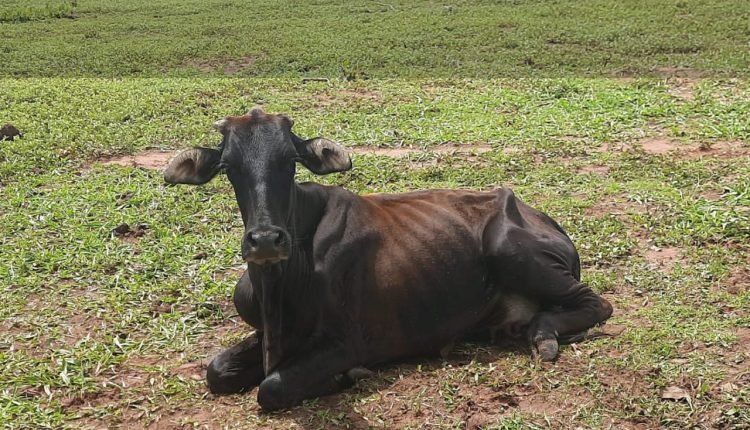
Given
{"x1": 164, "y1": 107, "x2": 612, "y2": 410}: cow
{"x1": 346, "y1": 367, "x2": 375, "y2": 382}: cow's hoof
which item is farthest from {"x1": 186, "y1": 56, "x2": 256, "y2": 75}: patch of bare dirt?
{"x1": 346, "y1": 367, "x2": 375, "y2": 382}: cow's hoof

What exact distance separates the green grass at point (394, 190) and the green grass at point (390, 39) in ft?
6.78

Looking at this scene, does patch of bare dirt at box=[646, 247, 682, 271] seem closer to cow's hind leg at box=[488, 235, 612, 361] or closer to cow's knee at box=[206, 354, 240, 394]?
cow's hind leg at box=[488, 235, 612, 361]

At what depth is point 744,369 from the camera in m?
5.20

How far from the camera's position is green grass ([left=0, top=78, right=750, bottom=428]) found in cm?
524

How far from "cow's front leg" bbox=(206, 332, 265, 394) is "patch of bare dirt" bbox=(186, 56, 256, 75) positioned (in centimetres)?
1015

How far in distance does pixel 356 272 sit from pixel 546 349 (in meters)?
1.17

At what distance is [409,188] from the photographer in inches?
348

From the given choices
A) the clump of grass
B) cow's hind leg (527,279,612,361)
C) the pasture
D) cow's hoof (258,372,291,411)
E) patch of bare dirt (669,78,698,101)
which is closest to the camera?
cow's hoof (258,372,291,411)

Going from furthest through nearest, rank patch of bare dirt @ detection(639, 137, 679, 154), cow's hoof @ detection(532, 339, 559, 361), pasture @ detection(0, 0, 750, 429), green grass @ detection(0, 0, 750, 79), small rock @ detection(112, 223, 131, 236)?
green grass @ detection(0, 0, 750, 79) < patch of bare dirt @ detection(639, 137, 679, 154) < small rock @ detection(112, 223, 131, 236) < cow's hoof @ detection(532, 339, 559, 361) < pasture @ detection(0, 0, 750, 429)

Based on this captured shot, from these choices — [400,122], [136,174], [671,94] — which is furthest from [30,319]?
[671,94]

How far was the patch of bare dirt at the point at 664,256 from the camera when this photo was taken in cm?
684

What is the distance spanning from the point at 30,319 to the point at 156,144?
4133mm

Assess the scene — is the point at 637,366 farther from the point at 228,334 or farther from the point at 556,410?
the point at 228,334

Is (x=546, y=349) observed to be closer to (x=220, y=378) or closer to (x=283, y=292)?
(x=283, y=292)
